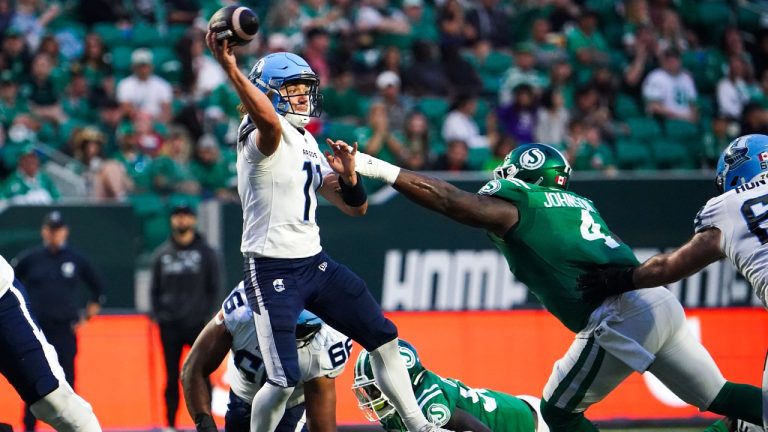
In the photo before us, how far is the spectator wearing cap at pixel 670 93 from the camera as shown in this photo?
15336 millimetres

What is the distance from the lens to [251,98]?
5.84 metres

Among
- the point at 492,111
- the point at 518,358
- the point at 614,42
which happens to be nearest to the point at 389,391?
the point at 518,358

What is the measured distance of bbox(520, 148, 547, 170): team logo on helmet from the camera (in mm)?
6613

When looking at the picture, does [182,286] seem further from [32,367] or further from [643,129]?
[643,129]

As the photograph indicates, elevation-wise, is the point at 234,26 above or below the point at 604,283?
above

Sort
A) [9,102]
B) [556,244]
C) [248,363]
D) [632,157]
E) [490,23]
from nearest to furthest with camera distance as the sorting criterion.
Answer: [556,244] < [248,363] < [9,102] < [632,157] < [490,23]

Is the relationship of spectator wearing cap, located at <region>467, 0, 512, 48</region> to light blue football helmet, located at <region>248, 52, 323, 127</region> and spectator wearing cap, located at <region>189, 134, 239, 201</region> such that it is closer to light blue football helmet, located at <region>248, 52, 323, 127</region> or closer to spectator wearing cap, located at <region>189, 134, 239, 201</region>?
spectator wearing cap, located at <region>189, 134, 239, 201</region>

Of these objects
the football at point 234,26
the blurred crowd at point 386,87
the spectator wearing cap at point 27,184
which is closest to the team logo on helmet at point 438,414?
the football at point 234,26

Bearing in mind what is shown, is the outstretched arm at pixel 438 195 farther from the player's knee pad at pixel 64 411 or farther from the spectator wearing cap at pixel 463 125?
the spectator wearing cap at pixel 463 125

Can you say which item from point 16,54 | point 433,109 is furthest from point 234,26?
point 16,54

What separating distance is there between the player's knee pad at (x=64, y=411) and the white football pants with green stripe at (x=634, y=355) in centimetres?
238

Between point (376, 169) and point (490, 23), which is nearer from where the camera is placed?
point (376, 169)

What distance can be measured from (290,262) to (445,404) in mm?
1175

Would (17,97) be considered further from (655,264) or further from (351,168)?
(655,264)
